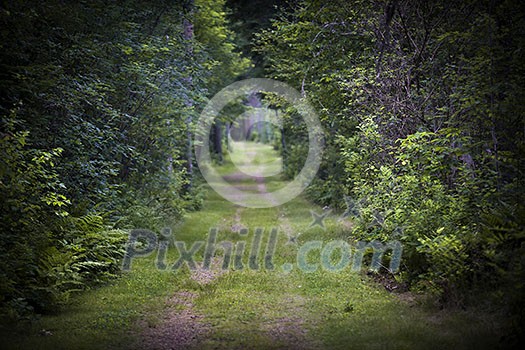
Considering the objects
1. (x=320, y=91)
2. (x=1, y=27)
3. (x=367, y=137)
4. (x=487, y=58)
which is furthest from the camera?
(x=320, y=91)

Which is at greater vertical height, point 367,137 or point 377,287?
point 367,137

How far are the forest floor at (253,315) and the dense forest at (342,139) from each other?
22.0 inches

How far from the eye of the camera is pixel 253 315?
862 cm

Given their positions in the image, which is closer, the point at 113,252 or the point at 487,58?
the point at 487,58

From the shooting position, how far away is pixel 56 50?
1207cm

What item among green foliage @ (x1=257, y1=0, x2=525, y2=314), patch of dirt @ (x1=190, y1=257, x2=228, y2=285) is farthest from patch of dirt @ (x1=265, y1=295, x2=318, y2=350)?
patch of dirt @ (x1=190, y1=257, x2=228, y2=285)

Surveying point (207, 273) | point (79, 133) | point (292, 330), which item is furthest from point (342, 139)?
point (292, 330)

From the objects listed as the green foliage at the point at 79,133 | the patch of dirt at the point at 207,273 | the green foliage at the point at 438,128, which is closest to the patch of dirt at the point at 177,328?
the patch of dirt at the point at 207,273

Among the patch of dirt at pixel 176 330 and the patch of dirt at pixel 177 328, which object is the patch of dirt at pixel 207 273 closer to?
the patch of dirt at pixel 177 328

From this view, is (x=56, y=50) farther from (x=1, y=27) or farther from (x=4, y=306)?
(x=4, y=306)

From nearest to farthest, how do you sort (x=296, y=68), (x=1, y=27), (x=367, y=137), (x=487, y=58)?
(x=487, y=58)
(x=1, y=27)
(x=367, y=137)
(x=296, y=68)

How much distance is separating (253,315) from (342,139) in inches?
366

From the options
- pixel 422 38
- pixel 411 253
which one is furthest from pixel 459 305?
pixel 422 38

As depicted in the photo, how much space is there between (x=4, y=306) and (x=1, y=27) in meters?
5.78
